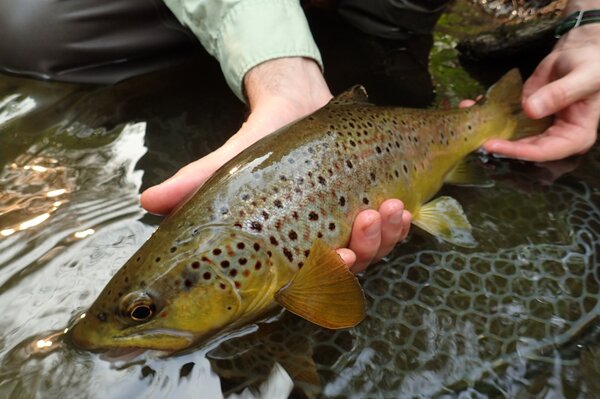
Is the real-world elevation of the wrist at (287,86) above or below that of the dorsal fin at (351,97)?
above

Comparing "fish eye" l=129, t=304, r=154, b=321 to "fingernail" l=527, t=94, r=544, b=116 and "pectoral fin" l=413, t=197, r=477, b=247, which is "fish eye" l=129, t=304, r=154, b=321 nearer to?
"pectoral fin" l=413, t=197, r=477, b=247

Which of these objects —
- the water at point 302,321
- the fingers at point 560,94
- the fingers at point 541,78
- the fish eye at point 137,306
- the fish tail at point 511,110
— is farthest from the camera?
the fingers at point 541,78

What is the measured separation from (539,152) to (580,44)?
55cm

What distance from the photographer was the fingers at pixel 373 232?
5.51 feet

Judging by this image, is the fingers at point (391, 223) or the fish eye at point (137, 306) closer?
the fish eye at point (137, 306)

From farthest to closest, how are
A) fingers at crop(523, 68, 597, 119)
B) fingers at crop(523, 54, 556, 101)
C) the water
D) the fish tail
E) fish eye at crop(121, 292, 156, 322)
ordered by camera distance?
fingers at crop(523, 54, 556, 101) → the fish tail → fingers at crop(523, 68, 597, 119) → the water → fish eye at crop(121, 292, 156, 322)

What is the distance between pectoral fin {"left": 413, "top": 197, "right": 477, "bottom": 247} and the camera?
2.04 m

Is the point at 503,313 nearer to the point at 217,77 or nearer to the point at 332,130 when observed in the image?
the point at 332,130

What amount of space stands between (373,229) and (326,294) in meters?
0.26

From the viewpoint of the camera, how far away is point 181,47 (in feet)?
10.4

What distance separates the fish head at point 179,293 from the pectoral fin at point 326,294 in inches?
3.5

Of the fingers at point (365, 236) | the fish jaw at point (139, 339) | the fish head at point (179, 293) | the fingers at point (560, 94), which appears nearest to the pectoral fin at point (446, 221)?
the fingers at point (365, 236)

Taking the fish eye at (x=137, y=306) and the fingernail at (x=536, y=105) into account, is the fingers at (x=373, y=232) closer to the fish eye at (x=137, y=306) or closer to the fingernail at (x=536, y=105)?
the fish eye at (x=137, y=306)

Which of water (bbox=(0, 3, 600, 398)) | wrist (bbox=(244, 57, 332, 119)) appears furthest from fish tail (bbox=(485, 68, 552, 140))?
wrist (bbox=(244, 57, 332, 119))
